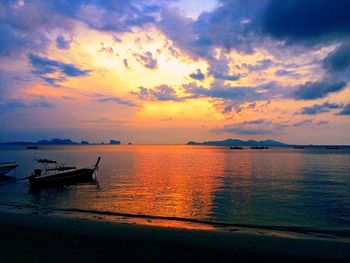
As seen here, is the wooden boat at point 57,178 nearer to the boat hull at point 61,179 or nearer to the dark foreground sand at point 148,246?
the boat hull at point 61,179

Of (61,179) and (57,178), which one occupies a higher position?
(57,178)

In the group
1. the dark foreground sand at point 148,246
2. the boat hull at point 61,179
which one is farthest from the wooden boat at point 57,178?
the dark foreground sand at point 148,246

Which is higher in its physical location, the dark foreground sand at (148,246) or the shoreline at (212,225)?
the dark foreground sand at (148,246)

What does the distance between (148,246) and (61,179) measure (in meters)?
34.7

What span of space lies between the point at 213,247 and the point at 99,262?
4869 millimetres

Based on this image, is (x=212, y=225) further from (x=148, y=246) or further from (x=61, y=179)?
(x=61, y=179)

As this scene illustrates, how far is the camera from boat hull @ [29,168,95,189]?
132 ft

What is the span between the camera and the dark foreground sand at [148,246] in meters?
11.3

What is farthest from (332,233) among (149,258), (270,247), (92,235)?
(92,235)

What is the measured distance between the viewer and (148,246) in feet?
41.8

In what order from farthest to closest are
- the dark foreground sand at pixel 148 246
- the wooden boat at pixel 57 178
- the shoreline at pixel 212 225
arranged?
the wooden boat at pixel 57 178 < the shoreline at pixel 212 225 < the dark foreground sand at pixel 148 246

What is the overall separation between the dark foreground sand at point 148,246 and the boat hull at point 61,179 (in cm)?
2602

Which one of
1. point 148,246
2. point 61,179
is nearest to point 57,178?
point 61,179

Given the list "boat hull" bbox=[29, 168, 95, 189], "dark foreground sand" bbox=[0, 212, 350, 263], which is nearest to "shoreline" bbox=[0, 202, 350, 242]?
"dark foreground sand" bbox=[0, 212, 350, 263]
